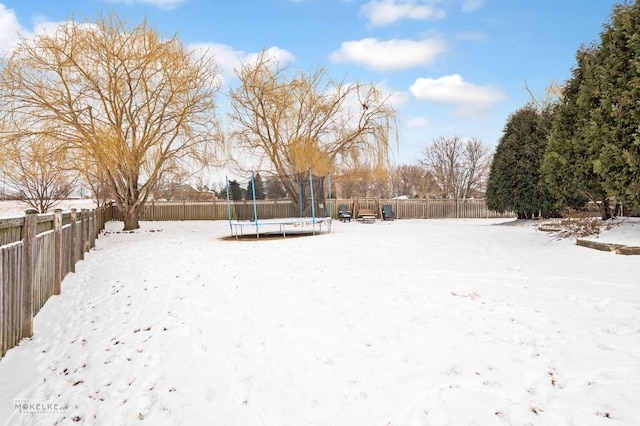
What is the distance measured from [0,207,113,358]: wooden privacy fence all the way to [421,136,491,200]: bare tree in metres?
36.2

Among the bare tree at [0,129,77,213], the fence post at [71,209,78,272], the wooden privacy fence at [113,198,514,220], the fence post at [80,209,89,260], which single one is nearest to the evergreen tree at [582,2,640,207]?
the fence post at [71,209,78,272]

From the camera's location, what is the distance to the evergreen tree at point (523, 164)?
→ 12.6 m

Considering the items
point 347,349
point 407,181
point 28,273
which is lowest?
point 347,349

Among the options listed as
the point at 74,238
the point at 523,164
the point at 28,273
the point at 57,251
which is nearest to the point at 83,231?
the point at 74,238

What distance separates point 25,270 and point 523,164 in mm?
13166

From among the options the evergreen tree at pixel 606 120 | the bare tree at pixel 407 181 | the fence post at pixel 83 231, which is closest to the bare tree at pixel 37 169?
the fence post at pixel 83 231

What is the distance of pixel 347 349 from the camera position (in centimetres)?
325

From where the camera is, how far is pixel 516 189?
512 inches

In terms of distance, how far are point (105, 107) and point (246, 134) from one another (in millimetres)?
5904

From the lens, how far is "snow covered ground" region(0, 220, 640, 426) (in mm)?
2510

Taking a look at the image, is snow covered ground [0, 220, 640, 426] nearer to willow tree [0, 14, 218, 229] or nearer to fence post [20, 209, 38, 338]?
fence post [20, 209, 38, 338]

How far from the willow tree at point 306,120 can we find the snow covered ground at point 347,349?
1237 cm

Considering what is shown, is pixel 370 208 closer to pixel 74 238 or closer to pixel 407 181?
pixel 74 238

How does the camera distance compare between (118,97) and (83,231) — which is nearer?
(83,231)
